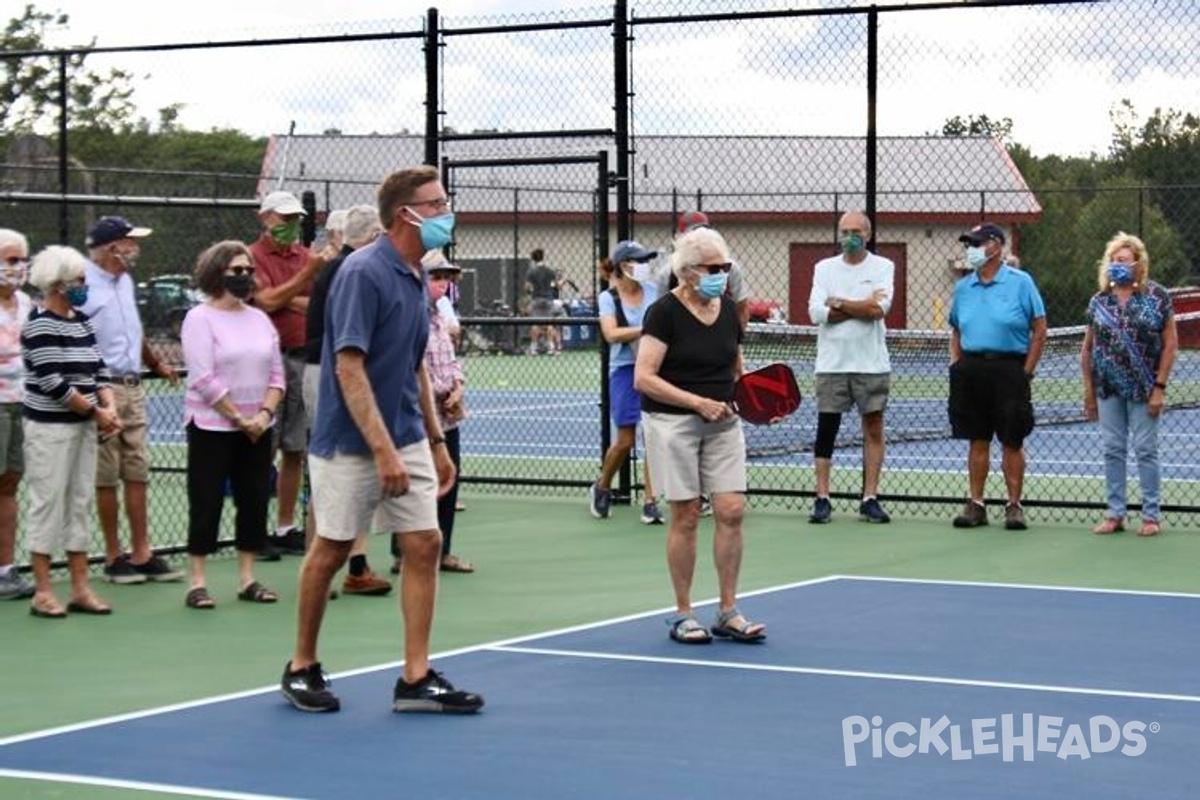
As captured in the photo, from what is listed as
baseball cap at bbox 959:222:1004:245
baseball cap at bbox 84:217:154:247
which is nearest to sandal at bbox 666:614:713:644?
baseball cap at bbox 84:217:154:247

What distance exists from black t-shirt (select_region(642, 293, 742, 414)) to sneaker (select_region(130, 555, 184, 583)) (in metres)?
3.64

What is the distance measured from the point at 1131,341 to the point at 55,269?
6.68 metres

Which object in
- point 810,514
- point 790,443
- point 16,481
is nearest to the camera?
point 16,481

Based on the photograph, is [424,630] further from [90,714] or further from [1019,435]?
[1019,435]

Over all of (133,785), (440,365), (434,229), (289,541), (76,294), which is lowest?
(133,785)

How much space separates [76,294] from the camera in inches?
441

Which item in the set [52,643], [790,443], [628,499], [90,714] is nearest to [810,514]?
[628,499]

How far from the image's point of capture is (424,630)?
8.58 meters

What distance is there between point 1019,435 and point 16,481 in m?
6.33

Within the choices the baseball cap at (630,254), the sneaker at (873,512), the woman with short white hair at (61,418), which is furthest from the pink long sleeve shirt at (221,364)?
the sneaker at (873,512)

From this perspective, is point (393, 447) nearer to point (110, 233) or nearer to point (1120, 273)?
point (110, 233)

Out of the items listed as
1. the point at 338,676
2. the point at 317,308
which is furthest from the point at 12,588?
the point at 338,676

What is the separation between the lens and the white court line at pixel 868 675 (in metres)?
8.90

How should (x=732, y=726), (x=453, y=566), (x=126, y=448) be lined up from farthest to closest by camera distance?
(x=453, y=566) → (x=126, y=448) → (x=732, y=726)
